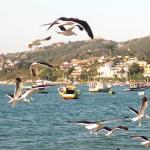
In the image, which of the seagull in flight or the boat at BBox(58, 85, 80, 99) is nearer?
the seagull in flight

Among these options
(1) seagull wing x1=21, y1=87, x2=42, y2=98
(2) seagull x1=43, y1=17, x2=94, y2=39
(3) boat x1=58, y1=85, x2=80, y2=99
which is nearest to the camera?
(2) seagull x1=43, y1=17, x2=94, y2=39

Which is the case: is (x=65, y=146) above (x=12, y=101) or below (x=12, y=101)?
below

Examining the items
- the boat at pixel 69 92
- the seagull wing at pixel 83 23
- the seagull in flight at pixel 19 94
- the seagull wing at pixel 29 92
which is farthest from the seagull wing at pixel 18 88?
the boat at pixel 69 92

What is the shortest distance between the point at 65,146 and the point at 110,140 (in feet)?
12.6

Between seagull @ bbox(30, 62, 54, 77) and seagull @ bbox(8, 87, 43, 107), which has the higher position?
seagull @ bbox(30, 62, 54, 77)

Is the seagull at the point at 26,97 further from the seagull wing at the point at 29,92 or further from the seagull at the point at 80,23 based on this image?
the seagull at the point at 80,23

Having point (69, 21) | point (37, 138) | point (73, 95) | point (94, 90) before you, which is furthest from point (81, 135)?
point (94, 90)

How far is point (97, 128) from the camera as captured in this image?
37.5 feet

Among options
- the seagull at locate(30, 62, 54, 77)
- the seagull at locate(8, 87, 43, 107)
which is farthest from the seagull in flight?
the seagull at locate(30, 62, 54, 77)

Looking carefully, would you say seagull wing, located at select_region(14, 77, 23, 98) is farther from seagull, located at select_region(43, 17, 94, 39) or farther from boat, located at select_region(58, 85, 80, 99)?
boat, located at select_region(58, 85, 80, 99)

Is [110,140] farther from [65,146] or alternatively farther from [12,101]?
[12,101]

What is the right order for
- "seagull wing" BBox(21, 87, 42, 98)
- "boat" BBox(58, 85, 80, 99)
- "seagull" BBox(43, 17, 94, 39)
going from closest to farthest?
"seagull" BBox(43, 17, 94, 39), "seagull wing" BBox(21, 87, 42, 98), "boat" BBox(58, 85, 80, 99)

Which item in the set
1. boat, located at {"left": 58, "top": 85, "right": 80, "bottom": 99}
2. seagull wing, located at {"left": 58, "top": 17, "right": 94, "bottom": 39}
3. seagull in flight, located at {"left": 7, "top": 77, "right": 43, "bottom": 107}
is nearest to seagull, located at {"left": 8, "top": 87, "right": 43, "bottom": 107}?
seagull in flight, located at {"left": 7, "top": 77, "right": 43, "bottom": 107}

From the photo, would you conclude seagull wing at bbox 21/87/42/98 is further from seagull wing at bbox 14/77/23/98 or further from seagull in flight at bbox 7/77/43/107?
seagull wing at bbox 14/77/23/98
